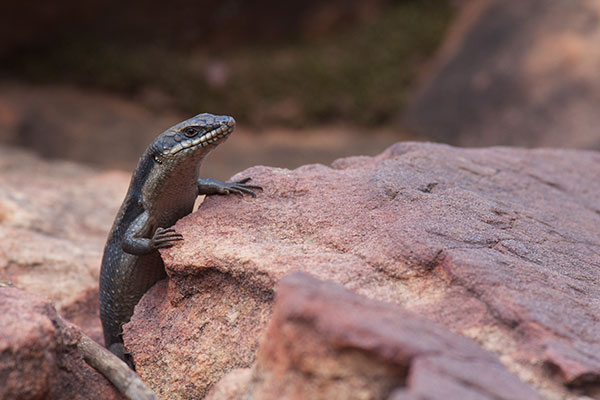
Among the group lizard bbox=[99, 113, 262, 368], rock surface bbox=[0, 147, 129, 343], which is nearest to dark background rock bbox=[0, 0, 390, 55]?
rock surface bbox=[0, 147, 129, 343]

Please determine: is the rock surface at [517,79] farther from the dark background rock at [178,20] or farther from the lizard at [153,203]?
the lizard at [153,203]

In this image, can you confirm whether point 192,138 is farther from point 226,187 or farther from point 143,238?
point 143,238

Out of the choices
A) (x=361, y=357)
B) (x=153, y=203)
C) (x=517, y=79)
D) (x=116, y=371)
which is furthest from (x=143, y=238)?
(x=517, y=79)

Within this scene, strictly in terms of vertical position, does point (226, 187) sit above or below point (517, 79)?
below

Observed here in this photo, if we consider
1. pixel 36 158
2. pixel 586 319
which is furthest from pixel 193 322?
pixel 36 158

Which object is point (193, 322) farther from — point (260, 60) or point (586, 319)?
point (260, 60)

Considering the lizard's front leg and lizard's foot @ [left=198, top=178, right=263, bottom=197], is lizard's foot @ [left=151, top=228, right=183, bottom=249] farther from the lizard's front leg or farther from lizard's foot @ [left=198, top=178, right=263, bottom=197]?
lizard's foot @ [left=198, top=178, right=263, bottom=197]
